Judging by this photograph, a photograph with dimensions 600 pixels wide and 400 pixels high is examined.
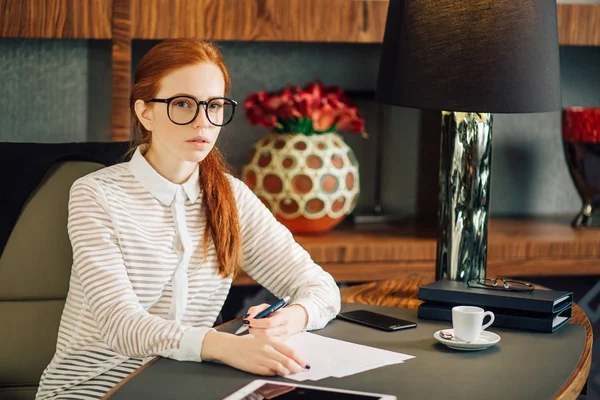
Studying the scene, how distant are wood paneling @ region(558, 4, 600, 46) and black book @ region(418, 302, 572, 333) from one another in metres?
1.20

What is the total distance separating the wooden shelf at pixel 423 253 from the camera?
8.22 feet

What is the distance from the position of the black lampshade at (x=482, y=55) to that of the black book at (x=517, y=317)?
1.27 ft

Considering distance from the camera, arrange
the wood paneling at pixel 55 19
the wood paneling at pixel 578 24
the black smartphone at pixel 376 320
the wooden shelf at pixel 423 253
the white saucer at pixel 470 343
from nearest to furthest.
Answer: the white saucer at pixel 470 343 < the black smartphone at pixel 376 320 < the wood paneling at pixel 55 19 < the wooden shelf at pixel 423 253 < the wood paneling at pixel 578 24

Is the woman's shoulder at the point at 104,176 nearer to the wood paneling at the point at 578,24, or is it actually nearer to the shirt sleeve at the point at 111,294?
the shirt sleeve at the point at 111,294

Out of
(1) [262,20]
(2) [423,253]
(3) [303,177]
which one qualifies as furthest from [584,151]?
(1) [262,20]

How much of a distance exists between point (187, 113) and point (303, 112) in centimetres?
93

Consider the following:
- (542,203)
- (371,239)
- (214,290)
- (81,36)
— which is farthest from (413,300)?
(542,203)

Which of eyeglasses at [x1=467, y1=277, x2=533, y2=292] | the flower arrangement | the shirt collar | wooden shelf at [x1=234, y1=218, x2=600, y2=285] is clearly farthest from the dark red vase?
the shirt collar

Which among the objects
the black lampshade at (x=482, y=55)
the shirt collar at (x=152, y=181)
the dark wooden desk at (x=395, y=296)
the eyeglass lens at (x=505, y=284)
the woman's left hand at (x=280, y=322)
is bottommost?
the dark wooden desk at (x=395, y=296)

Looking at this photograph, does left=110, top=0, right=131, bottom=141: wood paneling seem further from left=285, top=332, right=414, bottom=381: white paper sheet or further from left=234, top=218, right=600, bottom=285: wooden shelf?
left=285, top=332, right=414, bottom=381: white paper sheet

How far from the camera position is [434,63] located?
1.79 metres

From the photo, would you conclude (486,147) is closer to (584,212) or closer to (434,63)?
(434,63)

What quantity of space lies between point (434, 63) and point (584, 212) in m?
1.26

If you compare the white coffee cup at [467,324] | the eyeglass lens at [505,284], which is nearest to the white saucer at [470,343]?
the white coffee cup at [467,324]
